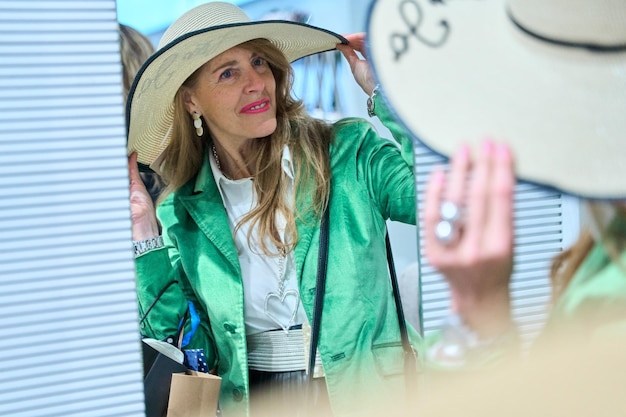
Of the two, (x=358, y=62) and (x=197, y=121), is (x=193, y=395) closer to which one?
(x=197, y=121)

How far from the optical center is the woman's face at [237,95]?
1.84m

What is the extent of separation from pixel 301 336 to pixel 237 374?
0.19 meters

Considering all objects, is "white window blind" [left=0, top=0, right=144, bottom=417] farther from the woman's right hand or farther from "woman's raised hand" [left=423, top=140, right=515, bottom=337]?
"woman's raised hand" [left=423, top=140, right=515, bottom=337]

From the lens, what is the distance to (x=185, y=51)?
1.79 meters

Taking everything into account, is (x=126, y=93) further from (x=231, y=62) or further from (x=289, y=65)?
(x=289, y=65)

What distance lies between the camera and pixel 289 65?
1.90 m

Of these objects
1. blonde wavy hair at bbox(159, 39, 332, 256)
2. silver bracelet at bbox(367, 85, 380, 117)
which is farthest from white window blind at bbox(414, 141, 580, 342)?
blonde wavy hair at bbox(159, 39, 332, 256)

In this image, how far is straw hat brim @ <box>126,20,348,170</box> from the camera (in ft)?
5.81

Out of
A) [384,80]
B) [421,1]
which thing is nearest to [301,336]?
[384,80]

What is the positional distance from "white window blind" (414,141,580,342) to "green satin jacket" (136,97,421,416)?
208 millimetres

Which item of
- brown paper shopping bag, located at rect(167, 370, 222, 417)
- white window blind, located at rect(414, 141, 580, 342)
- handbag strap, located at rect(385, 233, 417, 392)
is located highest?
white window blind, located at rect(414, 141, 580, 342)

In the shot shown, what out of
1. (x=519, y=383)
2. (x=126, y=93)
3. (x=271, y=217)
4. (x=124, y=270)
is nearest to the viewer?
(x=124, y=270)

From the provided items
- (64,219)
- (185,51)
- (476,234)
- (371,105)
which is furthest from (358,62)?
(64,219)

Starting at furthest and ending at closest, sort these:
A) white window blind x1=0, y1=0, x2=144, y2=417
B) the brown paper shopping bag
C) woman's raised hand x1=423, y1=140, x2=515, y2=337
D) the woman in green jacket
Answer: the woman in green jacket
the brown paper shopping bag
woman's raised hand x1=423, y1=140, x2=515, y2=337
white window blind x1=0, y1=0, x2=144, y2=417
